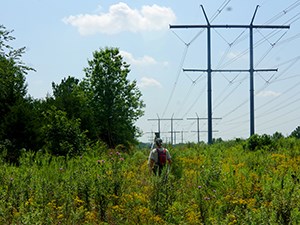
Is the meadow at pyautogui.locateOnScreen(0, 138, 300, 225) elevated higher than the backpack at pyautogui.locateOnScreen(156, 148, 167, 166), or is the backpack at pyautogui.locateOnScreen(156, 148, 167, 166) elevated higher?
the backpack at pyautogui.locateOnScreen(156, 148, 167, 166)

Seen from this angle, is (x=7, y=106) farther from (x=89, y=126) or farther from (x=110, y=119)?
Answer: (x=110, y=119)

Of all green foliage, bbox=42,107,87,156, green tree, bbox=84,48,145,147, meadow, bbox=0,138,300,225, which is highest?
green tree, bbox=84,48,145,147

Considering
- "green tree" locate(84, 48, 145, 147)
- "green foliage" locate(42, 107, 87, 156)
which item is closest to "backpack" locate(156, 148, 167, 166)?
"green foliage" locate(42, 107, 87, 156)

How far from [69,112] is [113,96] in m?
24.0

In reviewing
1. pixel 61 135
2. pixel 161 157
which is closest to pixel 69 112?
pixel 61 135

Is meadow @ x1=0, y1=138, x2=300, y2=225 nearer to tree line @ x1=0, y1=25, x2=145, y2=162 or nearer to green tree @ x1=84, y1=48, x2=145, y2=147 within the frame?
tree line @ x1=0, y1=25, x2=145, y2=162

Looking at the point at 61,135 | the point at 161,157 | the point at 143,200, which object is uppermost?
the point at 61,135

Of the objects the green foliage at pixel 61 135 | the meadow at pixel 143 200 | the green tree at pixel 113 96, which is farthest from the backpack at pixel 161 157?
the green tree at pixel 113 96

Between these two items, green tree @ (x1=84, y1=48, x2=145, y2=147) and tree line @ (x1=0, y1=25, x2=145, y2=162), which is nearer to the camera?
tree line @ (x1=0, y1=25, x2=145, y2=162)

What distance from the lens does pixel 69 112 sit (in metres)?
28.8

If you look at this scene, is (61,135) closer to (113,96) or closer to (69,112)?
(69,112)

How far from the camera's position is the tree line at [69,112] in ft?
66.0

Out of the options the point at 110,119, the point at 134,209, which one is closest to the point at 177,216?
the point at 134,209

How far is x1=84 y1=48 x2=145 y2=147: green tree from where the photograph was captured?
50812 mm
